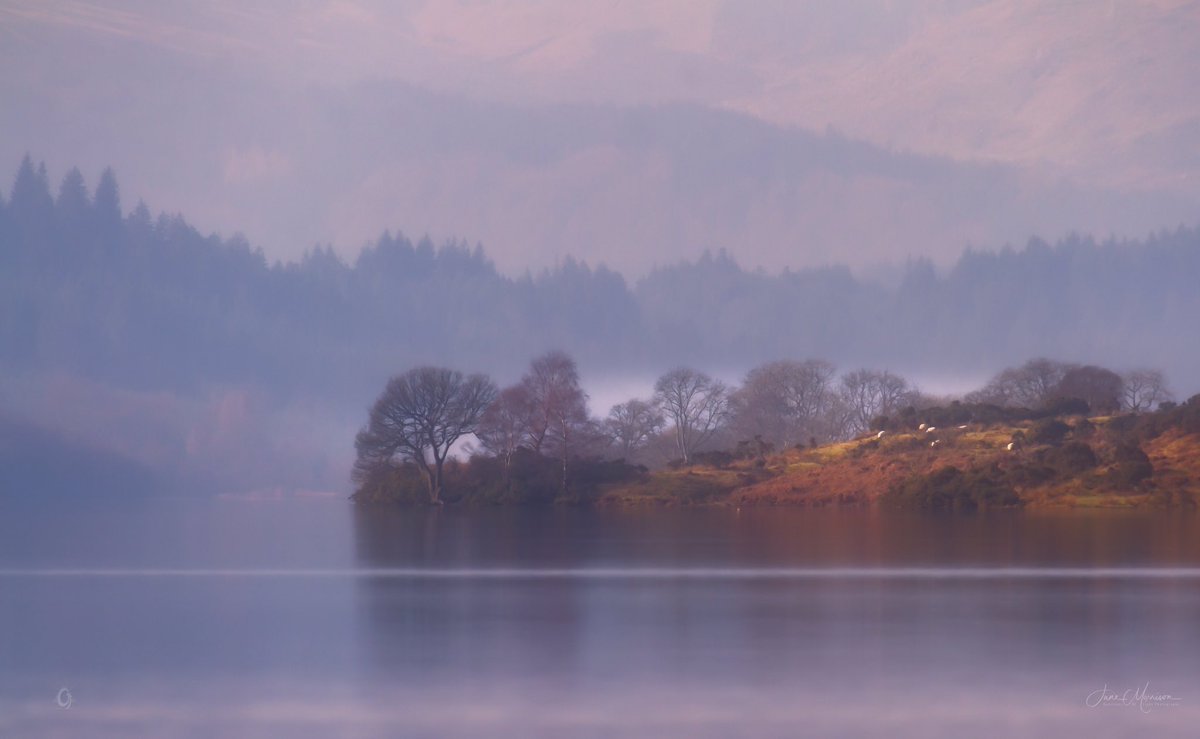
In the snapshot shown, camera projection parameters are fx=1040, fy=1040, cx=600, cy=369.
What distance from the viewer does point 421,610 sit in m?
13.2

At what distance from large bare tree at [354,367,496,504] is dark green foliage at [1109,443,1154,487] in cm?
2075

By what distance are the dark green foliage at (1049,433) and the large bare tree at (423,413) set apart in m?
18.7

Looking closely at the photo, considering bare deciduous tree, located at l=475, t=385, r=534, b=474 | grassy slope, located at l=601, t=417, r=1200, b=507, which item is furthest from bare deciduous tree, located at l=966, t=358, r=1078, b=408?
bare deciduous tree, located at l=475, t=385, r=534, b=474

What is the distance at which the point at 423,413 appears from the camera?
37.9m

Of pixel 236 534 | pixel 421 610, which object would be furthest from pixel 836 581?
pixel 236 534

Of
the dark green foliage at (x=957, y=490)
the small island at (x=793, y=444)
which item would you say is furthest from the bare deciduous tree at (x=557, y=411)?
the dark green foliage at (x=957, y=490)

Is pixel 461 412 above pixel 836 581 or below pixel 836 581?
above

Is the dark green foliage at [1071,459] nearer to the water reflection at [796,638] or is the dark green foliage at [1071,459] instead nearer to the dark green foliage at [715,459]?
the water reflection at [796,638]

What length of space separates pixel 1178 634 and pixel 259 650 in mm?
9807

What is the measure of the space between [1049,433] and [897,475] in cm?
508

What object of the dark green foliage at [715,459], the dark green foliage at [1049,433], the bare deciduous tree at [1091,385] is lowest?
the dark green foliage at [715,459]

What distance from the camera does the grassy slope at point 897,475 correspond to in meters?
29.9

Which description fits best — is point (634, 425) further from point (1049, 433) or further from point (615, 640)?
point (615, 640)

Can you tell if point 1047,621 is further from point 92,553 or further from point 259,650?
point 92,553
